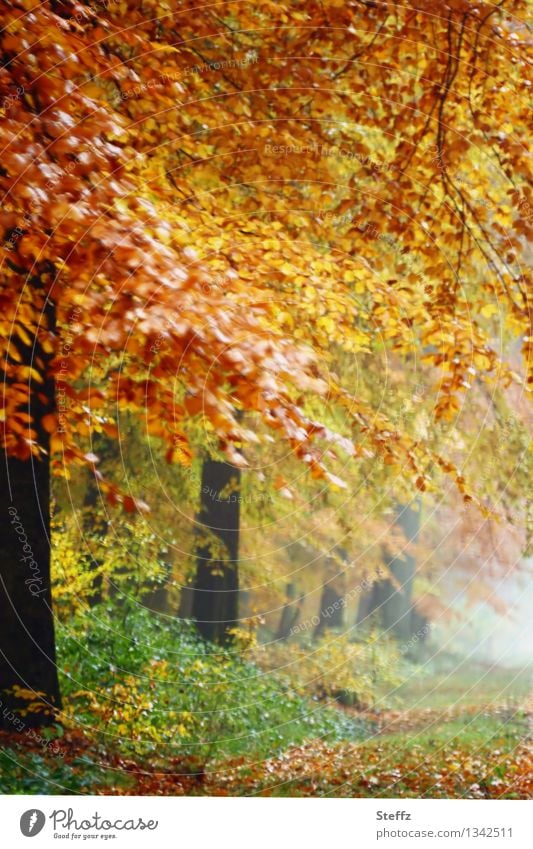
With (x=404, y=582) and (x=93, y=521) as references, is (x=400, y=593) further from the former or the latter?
(x=93, y=521)

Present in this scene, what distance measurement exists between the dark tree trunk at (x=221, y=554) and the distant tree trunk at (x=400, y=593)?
5.58 ft

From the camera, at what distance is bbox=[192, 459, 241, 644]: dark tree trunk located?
771 centimetres

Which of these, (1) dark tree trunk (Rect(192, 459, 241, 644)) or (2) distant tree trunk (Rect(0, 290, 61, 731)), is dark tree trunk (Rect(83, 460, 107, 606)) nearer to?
(1) dark tree trunk (Rect(192, 459, 241, 644))

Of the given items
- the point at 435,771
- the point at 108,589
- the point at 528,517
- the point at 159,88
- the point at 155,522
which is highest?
the point at 159,88

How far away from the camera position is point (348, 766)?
5754 millimetres

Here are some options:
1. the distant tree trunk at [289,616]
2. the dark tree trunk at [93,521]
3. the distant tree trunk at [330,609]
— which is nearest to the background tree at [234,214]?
the dark tree trunk at [93,521]

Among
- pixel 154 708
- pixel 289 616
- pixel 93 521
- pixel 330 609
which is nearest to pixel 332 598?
pixel 330 609

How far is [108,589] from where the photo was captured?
7277mm

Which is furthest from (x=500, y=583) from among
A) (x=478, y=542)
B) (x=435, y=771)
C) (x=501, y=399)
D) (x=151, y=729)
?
(x=151, y=729)

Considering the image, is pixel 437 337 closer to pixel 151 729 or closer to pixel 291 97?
pixel 291 97

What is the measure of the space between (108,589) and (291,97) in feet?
13.9

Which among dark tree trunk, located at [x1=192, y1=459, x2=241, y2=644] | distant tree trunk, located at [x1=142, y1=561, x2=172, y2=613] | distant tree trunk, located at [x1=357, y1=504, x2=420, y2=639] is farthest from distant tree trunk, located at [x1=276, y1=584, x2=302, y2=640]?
distant tree trunk, located at [x1=142, y1=561, x2=172, y2=613]

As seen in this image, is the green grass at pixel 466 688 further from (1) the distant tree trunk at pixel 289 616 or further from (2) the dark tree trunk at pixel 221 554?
(2) the dark tree trunk at pixel 221 554

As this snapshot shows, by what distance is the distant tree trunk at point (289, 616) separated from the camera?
8.68 metres
